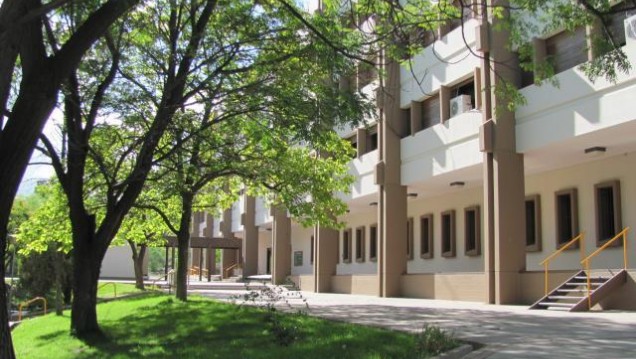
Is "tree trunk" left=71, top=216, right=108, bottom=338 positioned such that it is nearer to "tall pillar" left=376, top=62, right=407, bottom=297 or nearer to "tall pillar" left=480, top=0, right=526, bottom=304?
"tall pillar" left=480, top=0, right=526, bottom=304

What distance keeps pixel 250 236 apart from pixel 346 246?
10779mm

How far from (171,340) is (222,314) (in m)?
3.31

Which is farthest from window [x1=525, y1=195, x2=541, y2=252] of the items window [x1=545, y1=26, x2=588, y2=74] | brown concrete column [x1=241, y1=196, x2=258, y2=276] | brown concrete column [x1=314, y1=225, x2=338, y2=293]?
brown concrete column [x1=241, y1=196, x2=258, y2=276]

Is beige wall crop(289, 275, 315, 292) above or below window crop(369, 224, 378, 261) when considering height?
below

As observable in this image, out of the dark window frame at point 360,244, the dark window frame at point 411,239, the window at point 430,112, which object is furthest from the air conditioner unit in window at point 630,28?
the dark window frame at point 360,244

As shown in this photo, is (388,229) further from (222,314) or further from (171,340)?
(171,340)

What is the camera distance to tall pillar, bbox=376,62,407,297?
26250mm

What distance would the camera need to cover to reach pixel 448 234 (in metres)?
28.9

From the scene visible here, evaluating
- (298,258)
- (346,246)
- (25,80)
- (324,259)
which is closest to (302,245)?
(298,258)

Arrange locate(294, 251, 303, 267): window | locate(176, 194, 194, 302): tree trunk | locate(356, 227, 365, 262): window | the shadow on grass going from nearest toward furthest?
the shadow on grass, locate(176, 194, 194, 302): tree trunk, locate(356, 227, 365, 262): window, locate(294, 251, 303, 267): window

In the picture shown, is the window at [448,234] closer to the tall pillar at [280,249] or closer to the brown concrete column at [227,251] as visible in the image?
the tall pillar at [280,249]

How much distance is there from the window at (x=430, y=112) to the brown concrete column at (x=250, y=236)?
2331 centimetres

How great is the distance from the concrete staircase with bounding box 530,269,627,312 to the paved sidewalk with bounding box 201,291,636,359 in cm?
62

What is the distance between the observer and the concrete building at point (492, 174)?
18406 mm
